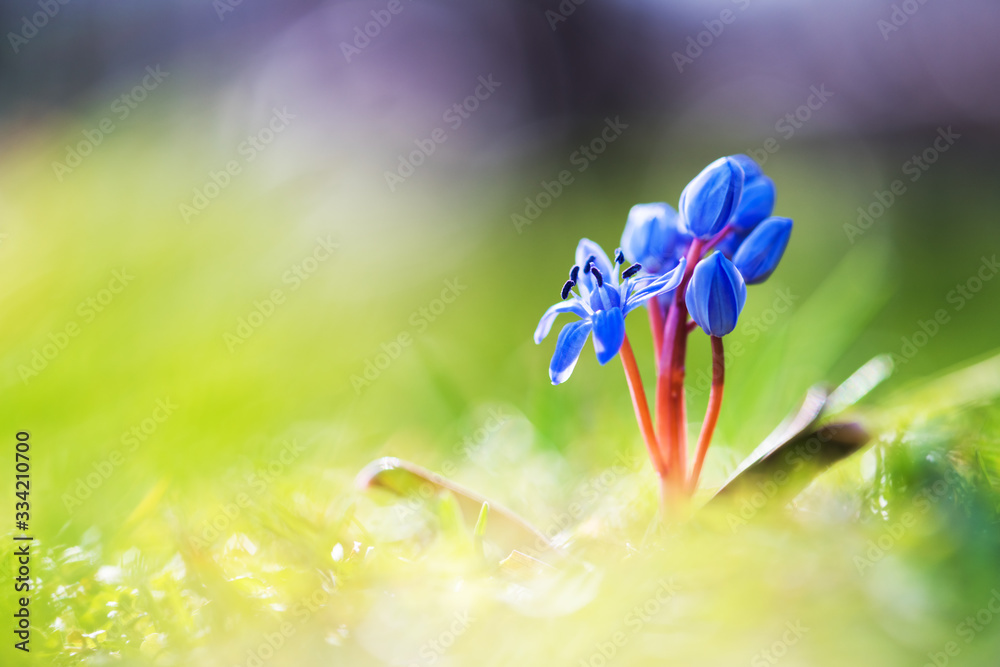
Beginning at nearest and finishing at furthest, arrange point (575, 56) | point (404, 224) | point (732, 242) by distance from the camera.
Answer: point (732, 242)
point (404, 224)
point (575, 56)

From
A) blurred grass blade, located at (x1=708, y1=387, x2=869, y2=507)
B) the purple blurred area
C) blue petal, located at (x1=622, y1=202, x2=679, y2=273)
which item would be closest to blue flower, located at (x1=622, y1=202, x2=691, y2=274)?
blue petal, located at (x1=622, y1=202, x2=679, y2=273)

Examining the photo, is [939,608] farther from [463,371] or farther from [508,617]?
[463,371]

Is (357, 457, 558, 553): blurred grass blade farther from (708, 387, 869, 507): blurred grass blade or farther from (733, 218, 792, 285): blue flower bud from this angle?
(733, 218, 792, 285): blue flower bud

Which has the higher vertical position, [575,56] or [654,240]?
[575,56]

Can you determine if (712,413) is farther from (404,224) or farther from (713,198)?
(404,224)

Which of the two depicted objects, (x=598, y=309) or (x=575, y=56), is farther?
(x=575, y=56)

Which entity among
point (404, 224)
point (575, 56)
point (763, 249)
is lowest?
point (763, 249)

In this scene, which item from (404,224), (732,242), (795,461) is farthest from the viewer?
(404,224)

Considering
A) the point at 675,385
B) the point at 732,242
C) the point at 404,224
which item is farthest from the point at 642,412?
the point at 404,224
